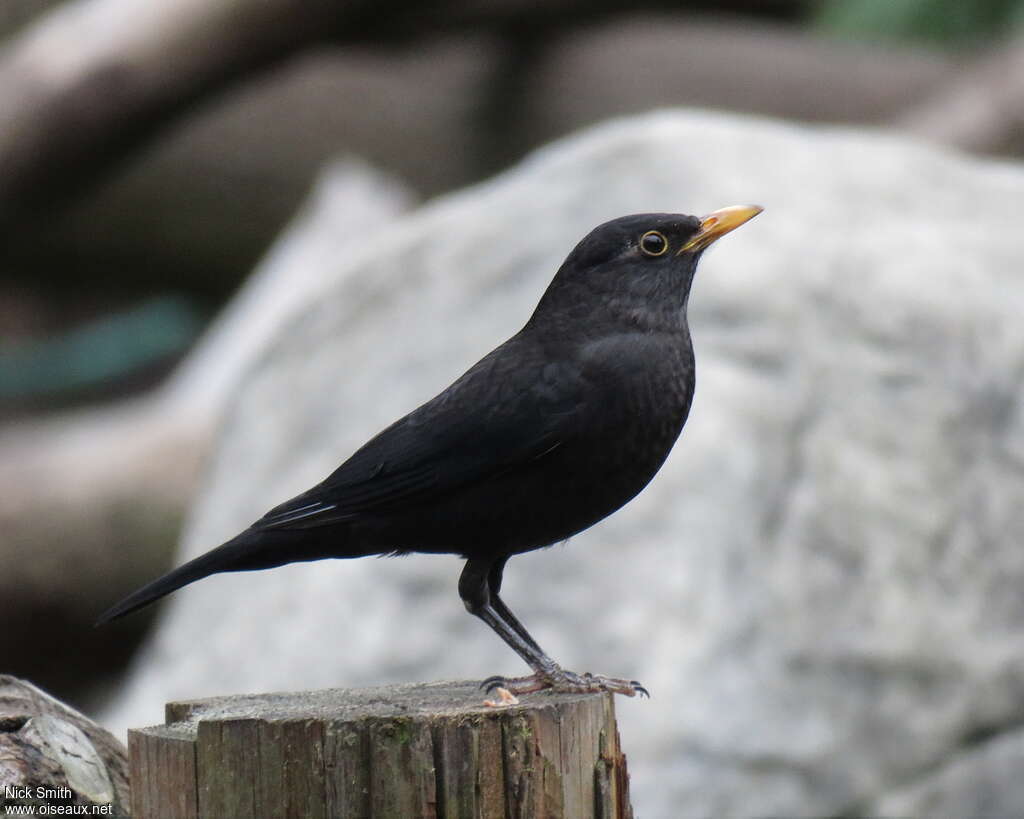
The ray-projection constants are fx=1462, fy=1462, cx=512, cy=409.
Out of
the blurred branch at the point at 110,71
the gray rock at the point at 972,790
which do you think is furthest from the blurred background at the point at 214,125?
the gray rock at the point at 972,790

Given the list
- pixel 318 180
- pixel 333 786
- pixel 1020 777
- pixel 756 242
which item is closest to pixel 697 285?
pixel 756 242

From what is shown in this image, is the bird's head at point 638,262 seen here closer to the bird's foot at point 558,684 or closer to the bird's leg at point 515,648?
the bird's leg at point 515,648

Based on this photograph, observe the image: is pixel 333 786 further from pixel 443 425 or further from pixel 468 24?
pixel 468 24

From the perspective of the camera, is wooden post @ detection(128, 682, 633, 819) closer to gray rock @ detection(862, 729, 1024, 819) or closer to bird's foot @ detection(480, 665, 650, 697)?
bird's foot @ detection(480, 665, 650, 697)

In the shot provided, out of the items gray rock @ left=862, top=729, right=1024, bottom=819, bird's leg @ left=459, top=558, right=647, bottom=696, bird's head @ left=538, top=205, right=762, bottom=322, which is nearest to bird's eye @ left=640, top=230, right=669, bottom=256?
bird's head @ left=538, top=205, right=762, bottom=322

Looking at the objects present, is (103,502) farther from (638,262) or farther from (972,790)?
(638,262)

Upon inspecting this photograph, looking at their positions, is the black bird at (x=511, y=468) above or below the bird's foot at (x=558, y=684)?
above
